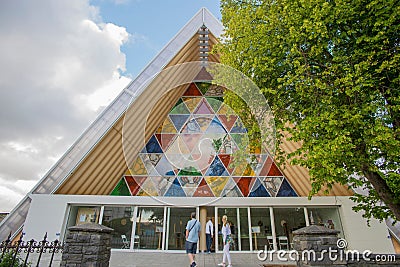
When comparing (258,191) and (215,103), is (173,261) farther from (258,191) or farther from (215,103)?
(215,103)

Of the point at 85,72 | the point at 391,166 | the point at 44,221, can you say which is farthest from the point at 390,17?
the point at 44,221

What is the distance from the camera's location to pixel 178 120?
1182 centimetres

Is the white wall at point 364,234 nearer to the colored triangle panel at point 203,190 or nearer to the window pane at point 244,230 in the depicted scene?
the window pane at point 244,230

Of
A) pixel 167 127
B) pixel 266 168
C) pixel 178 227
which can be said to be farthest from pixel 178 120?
pixel 178 227

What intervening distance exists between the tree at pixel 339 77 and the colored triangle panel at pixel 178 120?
20.2 ft

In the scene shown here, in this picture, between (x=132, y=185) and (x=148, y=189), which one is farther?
(x=148, y=189)

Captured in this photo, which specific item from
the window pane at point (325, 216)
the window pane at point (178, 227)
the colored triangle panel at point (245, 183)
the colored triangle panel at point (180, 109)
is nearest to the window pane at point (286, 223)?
the window pane at point (325, 216)

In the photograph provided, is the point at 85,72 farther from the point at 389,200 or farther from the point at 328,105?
the point at 389,200

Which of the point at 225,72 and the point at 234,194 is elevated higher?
the point at 225,72

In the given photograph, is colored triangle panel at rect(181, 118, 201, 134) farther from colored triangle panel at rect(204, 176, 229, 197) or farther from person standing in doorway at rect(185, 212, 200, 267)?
person standing in doorway at rect(185, 212, 200, 267)

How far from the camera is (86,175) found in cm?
928

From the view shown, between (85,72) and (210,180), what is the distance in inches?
259

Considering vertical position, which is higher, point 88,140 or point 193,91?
point 193,91

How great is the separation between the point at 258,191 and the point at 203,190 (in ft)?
7.75
